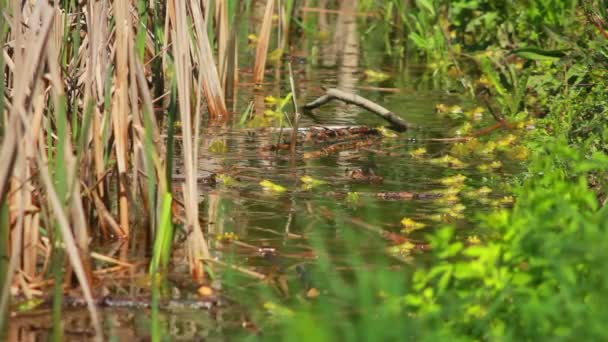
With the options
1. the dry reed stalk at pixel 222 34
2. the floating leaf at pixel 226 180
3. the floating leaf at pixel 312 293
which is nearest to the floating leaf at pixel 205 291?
the floating leaf at pixel 312 293

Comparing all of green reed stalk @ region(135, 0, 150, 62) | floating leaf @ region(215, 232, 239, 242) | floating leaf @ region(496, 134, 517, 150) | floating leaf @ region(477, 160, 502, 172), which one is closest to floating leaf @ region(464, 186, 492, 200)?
floating leaf @ region(477, 160, 502, 172)

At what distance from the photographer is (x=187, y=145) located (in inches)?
184

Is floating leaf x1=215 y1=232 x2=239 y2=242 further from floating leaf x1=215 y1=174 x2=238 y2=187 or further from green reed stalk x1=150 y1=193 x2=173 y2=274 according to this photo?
floating leaf x1=215 y1=174 x2=238 y2=187

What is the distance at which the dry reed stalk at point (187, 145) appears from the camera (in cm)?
468

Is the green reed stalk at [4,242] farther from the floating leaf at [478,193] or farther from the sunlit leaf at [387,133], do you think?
the sunlit leaf at [387,133]

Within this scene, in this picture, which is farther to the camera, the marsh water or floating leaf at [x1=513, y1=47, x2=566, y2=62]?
floating leaf at [x1=513, y1=47, x2=566, y2=62]

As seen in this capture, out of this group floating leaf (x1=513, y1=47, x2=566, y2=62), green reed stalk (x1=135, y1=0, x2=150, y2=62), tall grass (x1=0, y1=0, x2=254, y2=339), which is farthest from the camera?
floating leaf (x1=513, y1=47, x2=566, y2=62)

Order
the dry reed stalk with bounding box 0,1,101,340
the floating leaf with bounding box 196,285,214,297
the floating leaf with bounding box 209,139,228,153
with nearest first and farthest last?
1. the dry reed stalk with bounding box 0,1,101,340
2. the floating leaf with bounding box 196,285,214,297
3. the floating leaf with bounding box 209,139,228,153

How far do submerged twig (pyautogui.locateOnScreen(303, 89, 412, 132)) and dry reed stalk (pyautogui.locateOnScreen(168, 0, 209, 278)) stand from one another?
3.00 meters

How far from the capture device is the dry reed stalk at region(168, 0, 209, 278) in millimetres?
4684

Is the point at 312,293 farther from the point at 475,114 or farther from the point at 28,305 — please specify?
the point at 475,114

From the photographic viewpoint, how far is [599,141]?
19.1ft

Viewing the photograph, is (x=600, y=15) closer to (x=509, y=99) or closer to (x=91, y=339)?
(x=509, y=99)

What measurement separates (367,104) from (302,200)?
1842 mm
